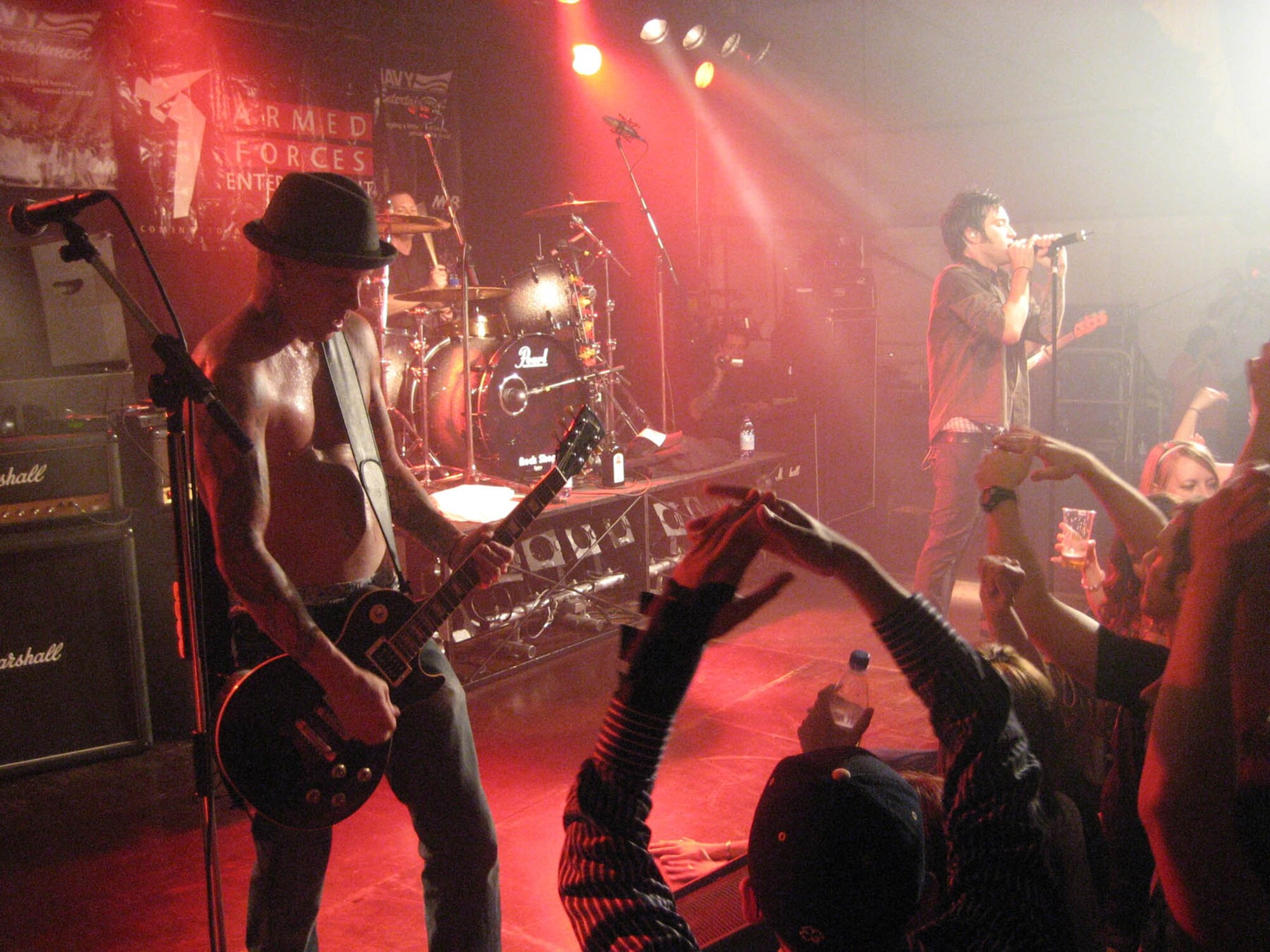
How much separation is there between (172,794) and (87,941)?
1070 millimetres

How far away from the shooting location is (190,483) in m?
2.13

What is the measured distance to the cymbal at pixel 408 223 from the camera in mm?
5809

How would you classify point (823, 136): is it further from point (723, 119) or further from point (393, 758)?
point (393, 758)

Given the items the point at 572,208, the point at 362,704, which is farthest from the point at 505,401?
the point at 362,704

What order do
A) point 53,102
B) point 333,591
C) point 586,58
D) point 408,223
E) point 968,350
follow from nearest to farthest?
point 333,591
point 53,102
point 968,350
point 408,223
point 586,58

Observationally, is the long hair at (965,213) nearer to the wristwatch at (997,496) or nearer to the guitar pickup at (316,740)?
the wristwatch at (997,496)

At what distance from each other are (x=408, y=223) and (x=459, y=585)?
13.2ft

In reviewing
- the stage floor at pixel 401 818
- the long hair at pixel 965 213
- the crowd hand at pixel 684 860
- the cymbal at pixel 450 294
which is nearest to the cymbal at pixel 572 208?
the cymbal at pixel 450 294

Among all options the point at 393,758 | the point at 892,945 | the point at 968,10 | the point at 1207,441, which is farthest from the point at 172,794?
the point at 968,10

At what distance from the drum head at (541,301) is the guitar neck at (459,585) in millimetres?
4412

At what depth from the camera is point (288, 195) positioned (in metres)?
2.30

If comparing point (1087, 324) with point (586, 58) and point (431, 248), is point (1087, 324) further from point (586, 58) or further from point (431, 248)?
point (431, 248)

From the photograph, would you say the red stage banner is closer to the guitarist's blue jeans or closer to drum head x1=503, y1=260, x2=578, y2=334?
drum head x1=503, y1=260, x2=578, y2=334

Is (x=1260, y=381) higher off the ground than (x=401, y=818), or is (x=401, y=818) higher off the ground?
(x=1260, y=381)
